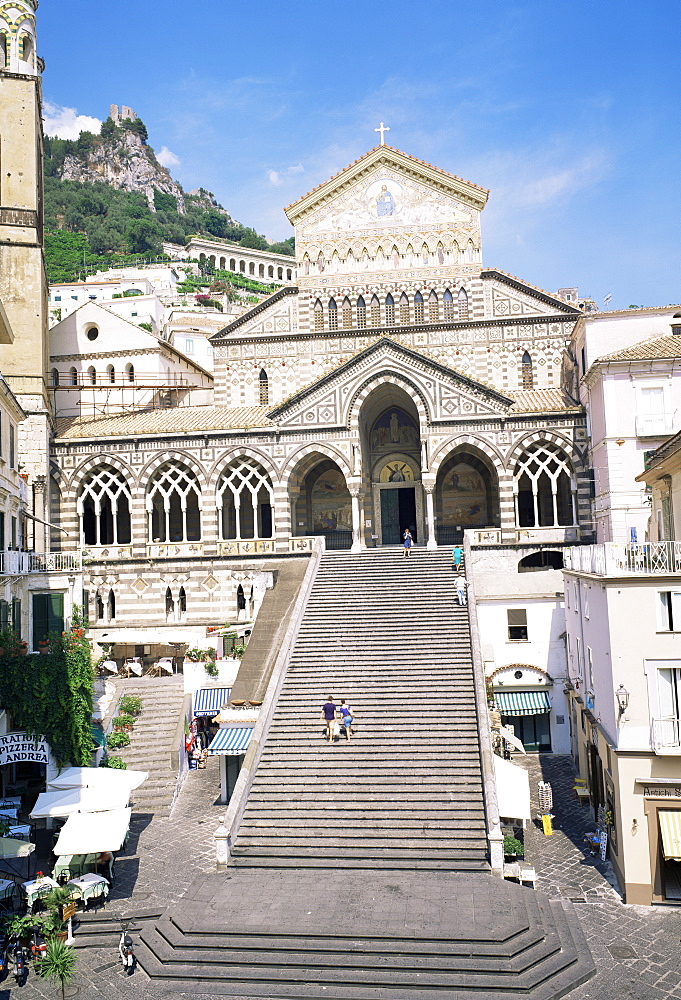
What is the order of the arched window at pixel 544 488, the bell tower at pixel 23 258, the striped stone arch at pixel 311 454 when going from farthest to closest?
the bell tower at pixel 23 258
the striped stone arch at pixel 311 454
the arched window at pixel 544 488

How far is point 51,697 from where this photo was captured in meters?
23.0

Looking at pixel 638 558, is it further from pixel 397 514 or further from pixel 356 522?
pixel 397 514

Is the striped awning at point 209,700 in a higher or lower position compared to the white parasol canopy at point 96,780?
higher

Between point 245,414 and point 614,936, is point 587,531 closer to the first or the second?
point 245,414

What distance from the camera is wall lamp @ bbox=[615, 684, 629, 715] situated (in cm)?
1820

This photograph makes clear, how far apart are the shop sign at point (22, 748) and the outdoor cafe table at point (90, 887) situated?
5.25 meters

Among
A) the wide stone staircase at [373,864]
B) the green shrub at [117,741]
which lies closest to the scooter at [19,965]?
the wide stone staircase at [373,864]

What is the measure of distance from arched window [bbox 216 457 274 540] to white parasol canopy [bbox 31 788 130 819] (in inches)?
726

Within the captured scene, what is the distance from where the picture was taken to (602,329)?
3472 centimetres

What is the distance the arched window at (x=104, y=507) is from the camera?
130ft

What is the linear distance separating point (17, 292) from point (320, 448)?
15.9m

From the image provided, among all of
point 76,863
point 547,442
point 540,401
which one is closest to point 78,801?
point 76,863

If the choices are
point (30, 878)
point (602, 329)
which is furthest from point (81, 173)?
point (30, 878)

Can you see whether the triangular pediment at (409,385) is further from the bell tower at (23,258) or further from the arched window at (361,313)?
the bell tower at (23,258)
